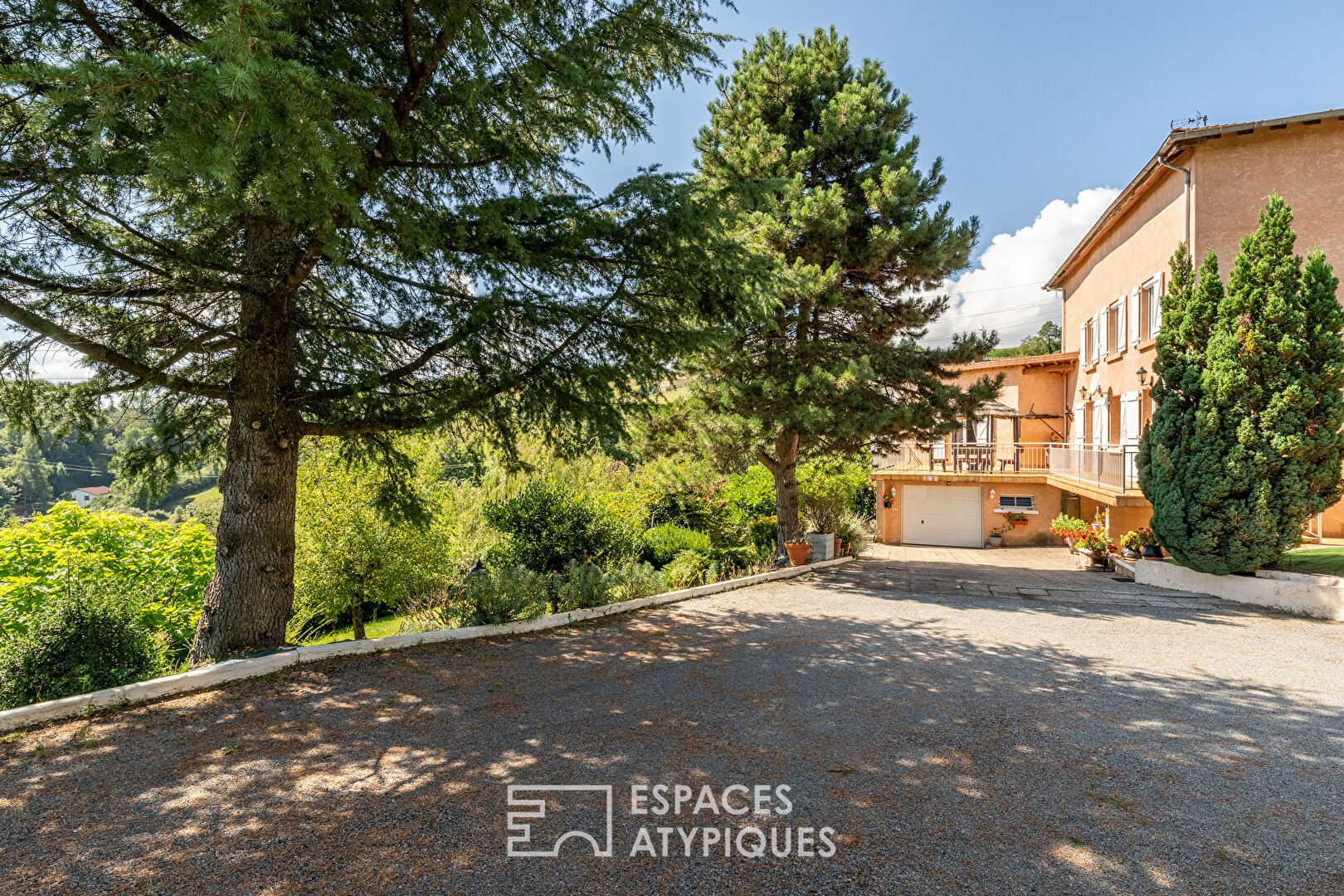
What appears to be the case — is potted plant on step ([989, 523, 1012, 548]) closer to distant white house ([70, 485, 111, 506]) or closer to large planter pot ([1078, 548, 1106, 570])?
large planter pot ([1078, 548, 1106, 570])

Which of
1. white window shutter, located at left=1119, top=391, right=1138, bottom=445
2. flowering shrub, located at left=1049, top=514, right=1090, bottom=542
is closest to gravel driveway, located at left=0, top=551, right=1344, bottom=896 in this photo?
flowering shrub, located at left=1049, top=514, right=1090, bottom=542

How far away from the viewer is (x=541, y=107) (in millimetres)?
5242

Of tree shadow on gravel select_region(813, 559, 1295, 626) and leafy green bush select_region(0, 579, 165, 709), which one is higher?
leafy green bush select_region(0, 579, 165, 709)

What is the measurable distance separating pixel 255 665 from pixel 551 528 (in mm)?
4725

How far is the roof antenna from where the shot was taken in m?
12.6

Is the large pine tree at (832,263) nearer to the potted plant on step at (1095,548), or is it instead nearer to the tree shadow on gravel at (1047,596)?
the tree shadow on gravel at (1047,596)

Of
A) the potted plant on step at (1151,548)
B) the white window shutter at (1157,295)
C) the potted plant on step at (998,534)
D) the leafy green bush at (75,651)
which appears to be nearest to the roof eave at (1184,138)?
the white window shutter at (1157,295)

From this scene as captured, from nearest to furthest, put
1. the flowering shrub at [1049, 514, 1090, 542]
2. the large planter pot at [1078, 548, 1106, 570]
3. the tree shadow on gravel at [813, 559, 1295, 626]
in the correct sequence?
1. the tree shadow on gravel at [813, 559, 1295, 626]
2. the large planter pot at [1078, 548, 1106, 570]
3. the flowering shrub at [1049, 514, 1090, 542]

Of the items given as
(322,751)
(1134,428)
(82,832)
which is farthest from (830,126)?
(82,832)

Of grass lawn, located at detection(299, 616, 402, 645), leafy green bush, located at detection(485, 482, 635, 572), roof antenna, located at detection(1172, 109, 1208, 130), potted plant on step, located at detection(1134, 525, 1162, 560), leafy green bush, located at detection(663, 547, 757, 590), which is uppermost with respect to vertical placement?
roof antenna, located at detection(1172, 109, 1208, 130)

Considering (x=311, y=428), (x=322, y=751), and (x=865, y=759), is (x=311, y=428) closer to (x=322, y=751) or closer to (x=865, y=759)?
(x=322, y=751)

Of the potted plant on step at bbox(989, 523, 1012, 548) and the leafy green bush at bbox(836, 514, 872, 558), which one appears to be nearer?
the leafy green bush at bbox(836, 514, 872, 558)

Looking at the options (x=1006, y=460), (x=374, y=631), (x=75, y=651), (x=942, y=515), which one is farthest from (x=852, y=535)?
(x=75, y=651)

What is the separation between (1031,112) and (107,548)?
19859mm
